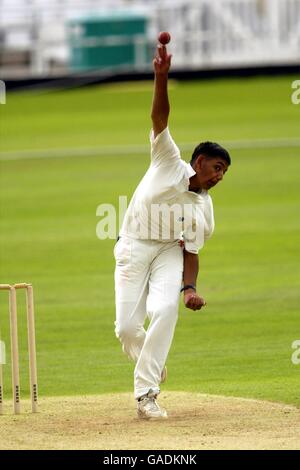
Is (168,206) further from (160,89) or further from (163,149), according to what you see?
(160,89)

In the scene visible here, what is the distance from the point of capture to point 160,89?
336 inches

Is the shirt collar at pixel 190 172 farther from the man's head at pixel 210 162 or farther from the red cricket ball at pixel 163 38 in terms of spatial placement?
the red cricket ball at pixel 163 38

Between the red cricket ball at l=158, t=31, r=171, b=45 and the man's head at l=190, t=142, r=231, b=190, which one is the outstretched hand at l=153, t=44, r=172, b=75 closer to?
the red cricket ball at l=158, t=31, r=171, b=45

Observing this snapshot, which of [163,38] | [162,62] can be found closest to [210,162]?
[162,62]

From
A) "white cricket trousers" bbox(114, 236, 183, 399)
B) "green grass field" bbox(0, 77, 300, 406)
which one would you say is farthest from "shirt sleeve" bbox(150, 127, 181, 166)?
"green grass field" bbox(0, 77, 300, 406)

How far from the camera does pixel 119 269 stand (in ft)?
30.0

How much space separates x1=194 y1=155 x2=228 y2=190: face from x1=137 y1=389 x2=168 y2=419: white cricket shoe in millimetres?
1444

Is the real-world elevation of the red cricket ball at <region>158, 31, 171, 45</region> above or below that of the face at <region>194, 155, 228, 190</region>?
above

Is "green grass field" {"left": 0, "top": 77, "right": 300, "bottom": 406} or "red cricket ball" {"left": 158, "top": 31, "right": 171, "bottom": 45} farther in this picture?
"green grass field" {"left": 0, "top": 77, "right": 300, "bottom": 406}

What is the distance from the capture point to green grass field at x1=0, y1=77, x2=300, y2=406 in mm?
11648

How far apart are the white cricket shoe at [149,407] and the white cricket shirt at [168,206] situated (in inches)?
40.4

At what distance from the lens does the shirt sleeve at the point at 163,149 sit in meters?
8.77
